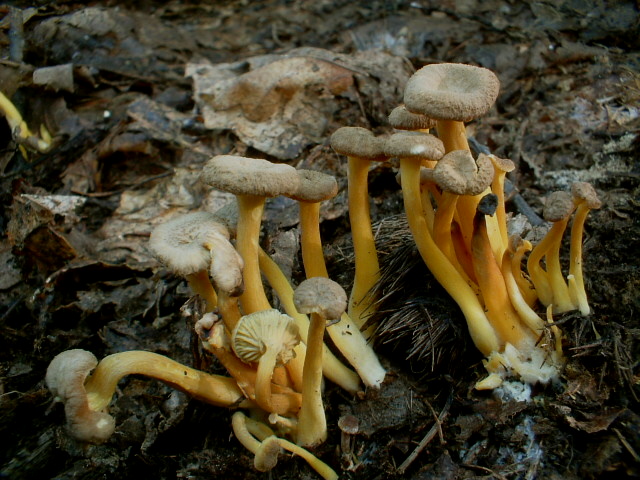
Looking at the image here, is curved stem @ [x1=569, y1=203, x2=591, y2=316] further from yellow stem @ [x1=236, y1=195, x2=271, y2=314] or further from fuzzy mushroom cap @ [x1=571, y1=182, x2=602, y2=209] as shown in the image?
yellow stem @ [x1=236, y1=195, x2=271, y2=314]

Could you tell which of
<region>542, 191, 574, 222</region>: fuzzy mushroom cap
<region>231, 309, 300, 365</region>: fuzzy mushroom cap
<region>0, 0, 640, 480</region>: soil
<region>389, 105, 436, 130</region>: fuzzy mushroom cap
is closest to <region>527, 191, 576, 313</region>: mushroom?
<region>542, 191, 574, 222</region>: fuzzy mushroom cap

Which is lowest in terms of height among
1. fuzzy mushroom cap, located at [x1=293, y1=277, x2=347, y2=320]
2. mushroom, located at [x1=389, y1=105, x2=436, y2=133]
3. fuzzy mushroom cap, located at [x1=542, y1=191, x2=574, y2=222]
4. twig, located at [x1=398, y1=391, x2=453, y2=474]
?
twig, located at [x1=398, y1=391, x2=453, y2=474]

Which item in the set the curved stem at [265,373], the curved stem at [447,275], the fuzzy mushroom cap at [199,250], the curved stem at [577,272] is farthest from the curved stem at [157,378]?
the curved stem at [577,272]

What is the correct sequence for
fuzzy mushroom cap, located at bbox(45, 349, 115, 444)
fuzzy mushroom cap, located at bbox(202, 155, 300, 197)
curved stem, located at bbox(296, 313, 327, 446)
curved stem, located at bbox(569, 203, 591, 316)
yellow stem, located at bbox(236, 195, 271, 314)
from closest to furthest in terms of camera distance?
1. fuzzy mushroom cap, located at bbox(45, 349, 115, 444)
2. fuzzy mushroom cap, located at bbox(202, 155, 300, 197)
3. curved stem, located at bbox(296, 313, 327, 446)
4. yellow stem, located at bbox(236, 195, 271, 314)
5. curved stem, located at bbox(569, 203, 591, 316)

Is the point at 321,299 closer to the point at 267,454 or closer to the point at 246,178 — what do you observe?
the point at 246,178

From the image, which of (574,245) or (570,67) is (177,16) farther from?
(574,245)

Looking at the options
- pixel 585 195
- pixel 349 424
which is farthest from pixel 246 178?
pixel 585 195

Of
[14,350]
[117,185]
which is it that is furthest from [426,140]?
[117,185]

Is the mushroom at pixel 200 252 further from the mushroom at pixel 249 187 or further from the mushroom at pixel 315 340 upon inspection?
the mushroom at pixel 315 340
